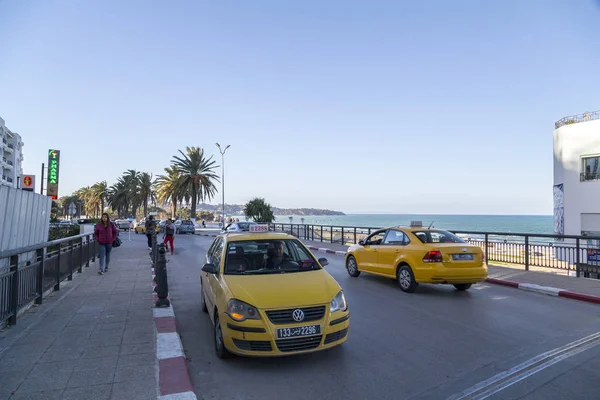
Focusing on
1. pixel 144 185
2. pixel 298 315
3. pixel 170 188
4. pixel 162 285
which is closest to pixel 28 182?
pixel 162 285

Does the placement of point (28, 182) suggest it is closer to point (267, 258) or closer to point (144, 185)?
point (267, 258)

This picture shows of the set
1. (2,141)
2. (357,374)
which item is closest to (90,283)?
(357,374)

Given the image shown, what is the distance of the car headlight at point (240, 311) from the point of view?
4.64 metres

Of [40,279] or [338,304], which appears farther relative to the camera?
[40,279]

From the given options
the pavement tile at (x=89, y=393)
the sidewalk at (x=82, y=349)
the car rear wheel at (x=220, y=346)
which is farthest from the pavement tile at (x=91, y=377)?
the car rear wheel at (x=220, y=346)

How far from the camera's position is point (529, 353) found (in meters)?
5.26

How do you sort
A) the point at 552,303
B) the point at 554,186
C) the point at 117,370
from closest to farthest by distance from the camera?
1. the point at 117,370
2. the point at 552,303
3. the point at 554,186

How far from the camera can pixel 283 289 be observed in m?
5.02

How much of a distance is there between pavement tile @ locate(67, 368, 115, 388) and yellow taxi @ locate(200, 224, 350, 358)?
1.28 metres

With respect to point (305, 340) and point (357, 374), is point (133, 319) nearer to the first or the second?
point (305, 340)

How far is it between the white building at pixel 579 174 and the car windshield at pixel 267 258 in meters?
28.0

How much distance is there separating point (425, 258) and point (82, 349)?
22.4ft

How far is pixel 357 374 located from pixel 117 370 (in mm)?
2667

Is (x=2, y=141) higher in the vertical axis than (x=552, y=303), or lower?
higher
